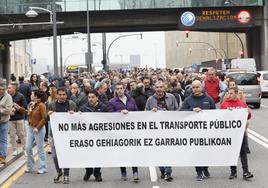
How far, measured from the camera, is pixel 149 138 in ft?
32.9

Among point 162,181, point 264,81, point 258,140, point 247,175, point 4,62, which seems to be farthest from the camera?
point 4,62

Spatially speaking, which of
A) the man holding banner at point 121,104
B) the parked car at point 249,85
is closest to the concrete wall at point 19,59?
the parked car at point 249,85

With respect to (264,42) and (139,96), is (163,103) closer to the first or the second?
(139,96)

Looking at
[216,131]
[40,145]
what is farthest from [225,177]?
[40,145]

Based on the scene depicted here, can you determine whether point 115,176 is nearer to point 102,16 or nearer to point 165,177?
point 165,177

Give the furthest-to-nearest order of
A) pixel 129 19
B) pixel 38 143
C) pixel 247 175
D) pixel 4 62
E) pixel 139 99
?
pixel 4 62 → pixel 129 19 → pixel 139 99 → pixel 38 143 → pixel 247 175

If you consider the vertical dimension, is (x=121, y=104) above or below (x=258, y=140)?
above

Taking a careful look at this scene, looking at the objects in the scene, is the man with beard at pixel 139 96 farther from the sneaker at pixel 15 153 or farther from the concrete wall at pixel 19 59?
the concrete wall at pixel 19 59

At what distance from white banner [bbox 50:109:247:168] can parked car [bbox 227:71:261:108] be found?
670 inches

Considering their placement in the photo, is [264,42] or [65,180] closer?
[65,180]

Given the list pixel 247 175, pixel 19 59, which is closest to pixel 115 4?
pixel 247 175

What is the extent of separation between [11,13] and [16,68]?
40.0 m

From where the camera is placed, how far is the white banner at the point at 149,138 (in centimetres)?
995

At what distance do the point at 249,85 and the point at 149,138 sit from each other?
17650 mm
